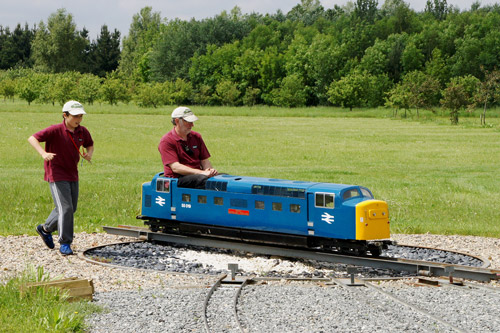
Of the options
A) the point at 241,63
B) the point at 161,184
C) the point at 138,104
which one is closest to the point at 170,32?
the point at 241,63

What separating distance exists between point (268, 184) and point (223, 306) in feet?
12.2

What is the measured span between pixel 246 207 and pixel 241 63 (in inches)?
4475

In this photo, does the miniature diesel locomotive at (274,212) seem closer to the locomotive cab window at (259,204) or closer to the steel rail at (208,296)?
the locomotive cab window at (259,204)

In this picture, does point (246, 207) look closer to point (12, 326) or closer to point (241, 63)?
point (12, 326)

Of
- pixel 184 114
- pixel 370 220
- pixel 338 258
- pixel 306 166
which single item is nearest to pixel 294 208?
pixel 338 258

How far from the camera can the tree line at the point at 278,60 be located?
105m

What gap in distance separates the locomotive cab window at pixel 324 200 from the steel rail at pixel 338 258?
0.82m

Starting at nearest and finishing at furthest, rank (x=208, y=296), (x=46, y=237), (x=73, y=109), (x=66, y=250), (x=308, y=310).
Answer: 1. (x=308, y=310)
2. (x=208, y=296)
3. (x=73, y=109)
4. (x=66, y=250)
5. (x=46, y=237)

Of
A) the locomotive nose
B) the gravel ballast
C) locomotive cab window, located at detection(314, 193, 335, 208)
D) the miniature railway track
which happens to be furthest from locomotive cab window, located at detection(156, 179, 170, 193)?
the locomotive nose

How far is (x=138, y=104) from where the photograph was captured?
329 feet

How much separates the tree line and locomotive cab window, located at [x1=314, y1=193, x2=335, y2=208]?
71.5m

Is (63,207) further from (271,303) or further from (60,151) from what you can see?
(271,303)

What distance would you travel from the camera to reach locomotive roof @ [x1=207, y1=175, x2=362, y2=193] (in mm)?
11047

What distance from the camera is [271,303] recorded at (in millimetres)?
8422
